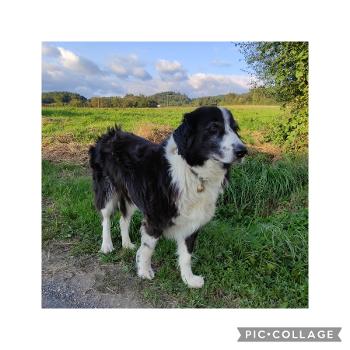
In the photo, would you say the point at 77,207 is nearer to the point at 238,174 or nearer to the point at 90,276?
the point at 90,276

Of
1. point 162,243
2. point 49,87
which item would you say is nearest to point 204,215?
point 162,243

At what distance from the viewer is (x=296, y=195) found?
3.76 meters

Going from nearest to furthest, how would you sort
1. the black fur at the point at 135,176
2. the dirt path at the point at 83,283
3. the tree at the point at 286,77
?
the black fur at the point at 135,176, the dirt path at the point at 83,283, the tree at the point at 286,77

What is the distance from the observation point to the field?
10.7 ft

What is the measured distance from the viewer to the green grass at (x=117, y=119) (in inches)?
138

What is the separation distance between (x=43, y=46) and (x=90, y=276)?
6.02 ft

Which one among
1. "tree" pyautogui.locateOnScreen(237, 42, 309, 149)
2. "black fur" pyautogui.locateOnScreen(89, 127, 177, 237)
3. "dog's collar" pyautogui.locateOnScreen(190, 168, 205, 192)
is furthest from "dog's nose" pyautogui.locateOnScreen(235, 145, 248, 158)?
"tree" pyautogui.locateOnScreen(237, 42, 309, 149)

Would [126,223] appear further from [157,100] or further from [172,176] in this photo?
[157,100]

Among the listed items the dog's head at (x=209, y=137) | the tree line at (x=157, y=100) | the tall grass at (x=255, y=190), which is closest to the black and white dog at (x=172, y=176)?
the dog's head at (x=209, y=137)

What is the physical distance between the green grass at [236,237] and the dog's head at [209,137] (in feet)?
3.33

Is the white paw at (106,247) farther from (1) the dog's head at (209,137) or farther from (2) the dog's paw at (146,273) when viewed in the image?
(1) the dog's head at (209,137)

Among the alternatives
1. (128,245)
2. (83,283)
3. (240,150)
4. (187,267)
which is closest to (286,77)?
(240,150)

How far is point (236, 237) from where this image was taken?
3.67m
